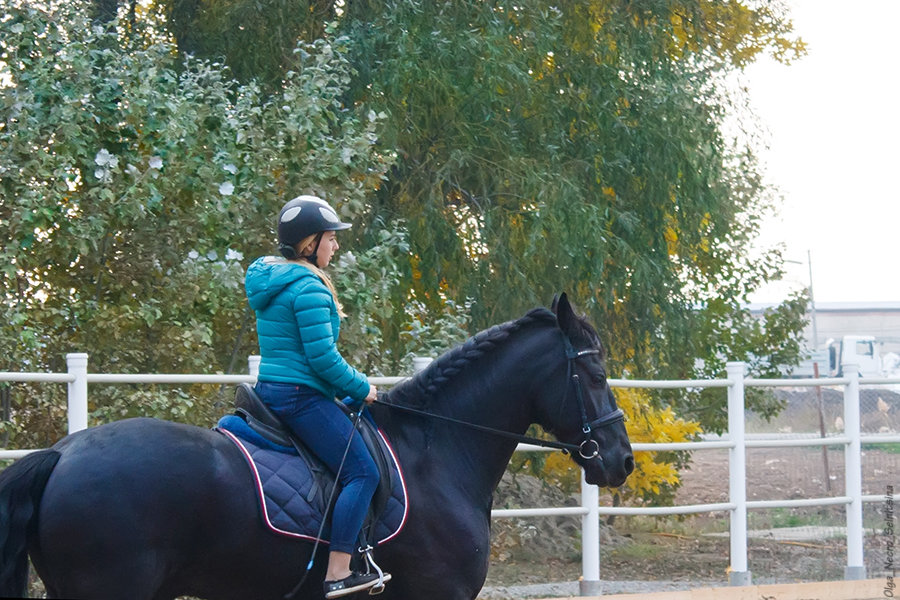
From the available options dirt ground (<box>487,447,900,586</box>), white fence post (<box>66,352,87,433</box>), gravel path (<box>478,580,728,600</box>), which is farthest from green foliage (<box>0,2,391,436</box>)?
dirt ground (<box>487,447,900,586</box>)

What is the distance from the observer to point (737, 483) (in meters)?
8.28

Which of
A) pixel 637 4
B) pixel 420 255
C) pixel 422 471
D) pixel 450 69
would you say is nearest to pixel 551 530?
pixel 420 255

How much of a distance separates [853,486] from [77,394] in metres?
6.16

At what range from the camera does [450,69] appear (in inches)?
407

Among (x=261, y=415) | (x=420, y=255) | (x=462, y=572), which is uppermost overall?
(x=420, y=255)

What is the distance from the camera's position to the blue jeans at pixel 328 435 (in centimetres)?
415

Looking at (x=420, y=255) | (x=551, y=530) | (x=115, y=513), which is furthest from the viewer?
(x=551, y=530)

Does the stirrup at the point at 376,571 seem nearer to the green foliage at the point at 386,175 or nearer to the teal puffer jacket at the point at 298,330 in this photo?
the teal puffer jacket at the point at 298,330

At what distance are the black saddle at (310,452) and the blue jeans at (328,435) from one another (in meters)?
0.03

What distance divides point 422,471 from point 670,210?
727cm

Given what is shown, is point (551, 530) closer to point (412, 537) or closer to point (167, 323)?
point (167, 323)

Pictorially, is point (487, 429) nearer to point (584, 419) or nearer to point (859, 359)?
point (584, 419)

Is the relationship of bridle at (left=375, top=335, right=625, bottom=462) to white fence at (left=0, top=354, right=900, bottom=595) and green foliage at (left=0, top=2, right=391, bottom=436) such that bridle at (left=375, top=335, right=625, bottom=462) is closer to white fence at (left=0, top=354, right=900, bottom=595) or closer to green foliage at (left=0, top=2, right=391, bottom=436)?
white fence at (left=0, top=354, right=900, bottom=595)

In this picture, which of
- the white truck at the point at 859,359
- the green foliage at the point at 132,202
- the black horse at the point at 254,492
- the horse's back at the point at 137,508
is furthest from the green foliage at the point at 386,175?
the white truck at the point at 859,359
